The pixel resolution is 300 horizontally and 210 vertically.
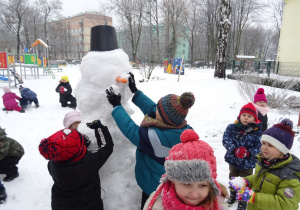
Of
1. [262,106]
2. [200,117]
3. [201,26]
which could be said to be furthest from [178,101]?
[201,26]

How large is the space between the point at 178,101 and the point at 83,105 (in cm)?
119

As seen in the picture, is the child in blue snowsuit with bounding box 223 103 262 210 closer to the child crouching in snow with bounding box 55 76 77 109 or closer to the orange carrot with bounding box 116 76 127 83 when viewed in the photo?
the orange carrot with bounding box 116 76 127 83

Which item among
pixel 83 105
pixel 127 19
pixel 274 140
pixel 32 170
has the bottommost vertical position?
pixel 32 170

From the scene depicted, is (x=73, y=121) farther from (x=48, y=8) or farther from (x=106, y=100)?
(x=48, y=8)

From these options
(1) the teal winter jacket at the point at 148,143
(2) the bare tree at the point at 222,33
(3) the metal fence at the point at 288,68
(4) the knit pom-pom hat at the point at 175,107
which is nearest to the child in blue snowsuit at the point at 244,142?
(1) the teal winter jacket at the point at 148,143

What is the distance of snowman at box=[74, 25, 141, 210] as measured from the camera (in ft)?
7.11

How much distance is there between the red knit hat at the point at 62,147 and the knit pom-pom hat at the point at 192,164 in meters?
0.95

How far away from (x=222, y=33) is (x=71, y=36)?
143 ft

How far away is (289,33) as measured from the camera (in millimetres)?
13609

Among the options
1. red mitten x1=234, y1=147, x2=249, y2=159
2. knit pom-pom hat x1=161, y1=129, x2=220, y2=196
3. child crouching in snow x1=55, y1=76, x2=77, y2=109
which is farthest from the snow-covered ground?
red mitten x1=234, y1=147, x2=249, y2=159

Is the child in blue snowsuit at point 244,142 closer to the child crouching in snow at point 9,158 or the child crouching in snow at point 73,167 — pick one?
the child crouching in snow at point 73,167

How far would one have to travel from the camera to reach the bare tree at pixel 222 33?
11.6 m

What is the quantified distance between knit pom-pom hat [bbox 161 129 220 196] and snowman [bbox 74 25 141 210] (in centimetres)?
123

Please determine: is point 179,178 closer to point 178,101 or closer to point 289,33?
point 178,101
